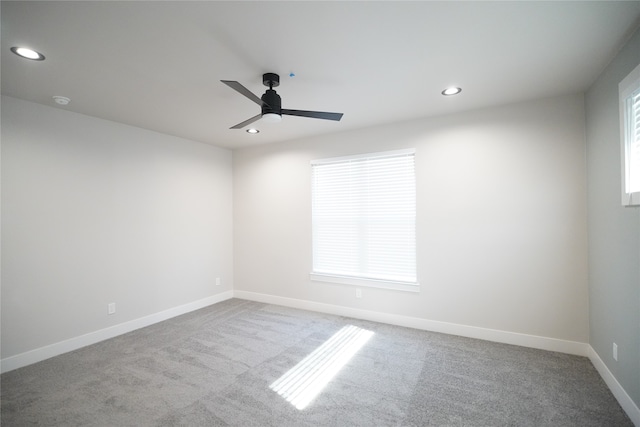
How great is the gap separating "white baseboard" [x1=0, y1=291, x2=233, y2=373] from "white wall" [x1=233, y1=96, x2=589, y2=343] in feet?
7.10

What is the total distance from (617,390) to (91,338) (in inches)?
197

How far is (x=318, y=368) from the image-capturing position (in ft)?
8.96

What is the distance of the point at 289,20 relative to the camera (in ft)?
5.88

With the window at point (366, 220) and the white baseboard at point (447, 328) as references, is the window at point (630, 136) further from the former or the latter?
the window at point (366, 220)

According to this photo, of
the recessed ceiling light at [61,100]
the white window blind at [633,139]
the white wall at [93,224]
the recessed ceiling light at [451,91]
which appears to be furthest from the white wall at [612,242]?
the white wall at [93,224]

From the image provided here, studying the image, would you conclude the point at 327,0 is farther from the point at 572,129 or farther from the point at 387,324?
the point at 387,324

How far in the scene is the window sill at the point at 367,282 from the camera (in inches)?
145

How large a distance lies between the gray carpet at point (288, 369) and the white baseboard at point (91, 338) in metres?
0.10

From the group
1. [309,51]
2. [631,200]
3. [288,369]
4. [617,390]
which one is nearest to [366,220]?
[288,369]

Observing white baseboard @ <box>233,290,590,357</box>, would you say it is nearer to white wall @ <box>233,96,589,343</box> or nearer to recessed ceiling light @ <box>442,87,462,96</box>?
white wall @ <box>233,96,589,343</box>

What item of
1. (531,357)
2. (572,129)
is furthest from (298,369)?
(572,129)

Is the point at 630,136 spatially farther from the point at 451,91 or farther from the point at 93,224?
the point at 93,224

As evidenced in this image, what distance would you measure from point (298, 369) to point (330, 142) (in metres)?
2.98

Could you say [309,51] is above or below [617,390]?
above
